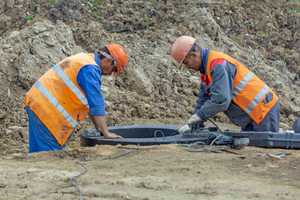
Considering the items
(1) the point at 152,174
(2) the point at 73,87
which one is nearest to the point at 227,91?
(1) the point at 152,174

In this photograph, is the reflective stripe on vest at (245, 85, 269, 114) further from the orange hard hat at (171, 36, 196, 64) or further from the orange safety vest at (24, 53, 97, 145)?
the orange safety vest at (24, 53, 97, 145)

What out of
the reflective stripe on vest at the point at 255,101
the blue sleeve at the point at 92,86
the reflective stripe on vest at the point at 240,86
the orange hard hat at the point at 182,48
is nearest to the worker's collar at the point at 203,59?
the orange hard hat at the point at 182,48

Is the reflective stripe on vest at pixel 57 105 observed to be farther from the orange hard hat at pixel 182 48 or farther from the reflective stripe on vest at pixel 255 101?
the reflective stripe on vest at pixel 255 101

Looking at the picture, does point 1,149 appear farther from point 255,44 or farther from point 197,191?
point 255,44

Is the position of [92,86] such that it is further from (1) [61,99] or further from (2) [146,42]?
(2) [146,42]

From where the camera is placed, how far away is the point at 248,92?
9.70 m

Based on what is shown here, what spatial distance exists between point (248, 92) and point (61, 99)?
7.00 ft

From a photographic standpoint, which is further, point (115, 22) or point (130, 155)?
point (115, 22)

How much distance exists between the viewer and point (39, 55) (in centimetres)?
1317

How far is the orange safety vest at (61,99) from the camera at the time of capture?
922cm

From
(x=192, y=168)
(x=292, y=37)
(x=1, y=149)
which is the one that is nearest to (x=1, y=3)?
(x=1, y=149)

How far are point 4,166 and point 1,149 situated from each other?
106 inches

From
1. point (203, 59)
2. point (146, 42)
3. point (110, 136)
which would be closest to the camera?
point (203, 59)

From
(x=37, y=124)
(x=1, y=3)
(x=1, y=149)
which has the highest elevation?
(x=1, y=3)
